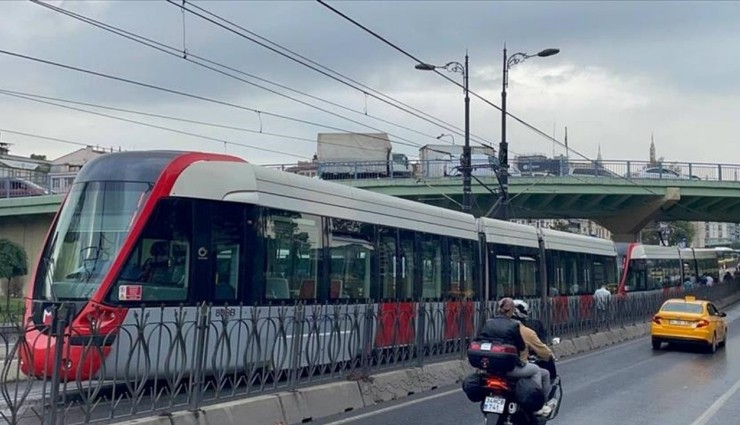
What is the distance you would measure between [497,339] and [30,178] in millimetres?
41083

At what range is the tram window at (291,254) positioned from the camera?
13578 millimetres

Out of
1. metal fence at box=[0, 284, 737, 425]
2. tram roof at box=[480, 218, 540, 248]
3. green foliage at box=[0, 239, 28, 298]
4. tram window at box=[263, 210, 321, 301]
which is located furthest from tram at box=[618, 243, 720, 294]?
green foliage at box=[0, 239, 28, 298]

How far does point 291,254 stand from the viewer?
46.3 ft

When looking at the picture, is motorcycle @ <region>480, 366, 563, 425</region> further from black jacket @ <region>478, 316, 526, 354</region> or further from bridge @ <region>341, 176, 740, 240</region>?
bridge @ <region>341, 176, 740, 240</region>

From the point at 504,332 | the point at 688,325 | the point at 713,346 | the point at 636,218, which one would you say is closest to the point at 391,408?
the point at 504,332

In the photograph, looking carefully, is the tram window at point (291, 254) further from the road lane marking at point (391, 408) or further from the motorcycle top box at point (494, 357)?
the motorcycle top box at point (494, 357)

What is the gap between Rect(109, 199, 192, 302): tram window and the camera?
11492 mm

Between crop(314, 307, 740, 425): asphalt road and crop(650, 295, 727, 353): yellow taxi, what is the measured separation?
6.42ft

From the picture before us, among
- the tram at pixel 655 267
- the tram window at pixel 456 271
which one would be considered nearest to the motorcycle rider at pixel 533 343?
the tram window at pixel 456 271

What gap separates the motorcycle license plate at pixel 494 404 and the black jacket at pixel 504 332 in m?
0.53

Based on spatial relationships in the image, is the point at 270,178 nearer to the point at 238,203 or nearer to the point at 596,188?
the point at 238,203

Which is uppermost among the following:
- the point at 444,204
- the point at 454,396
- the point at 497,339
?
the point at 444,204

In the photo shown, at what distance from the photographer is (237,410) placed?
9.50 metres

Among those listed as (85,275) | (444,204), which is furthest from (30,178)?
(85,275)
